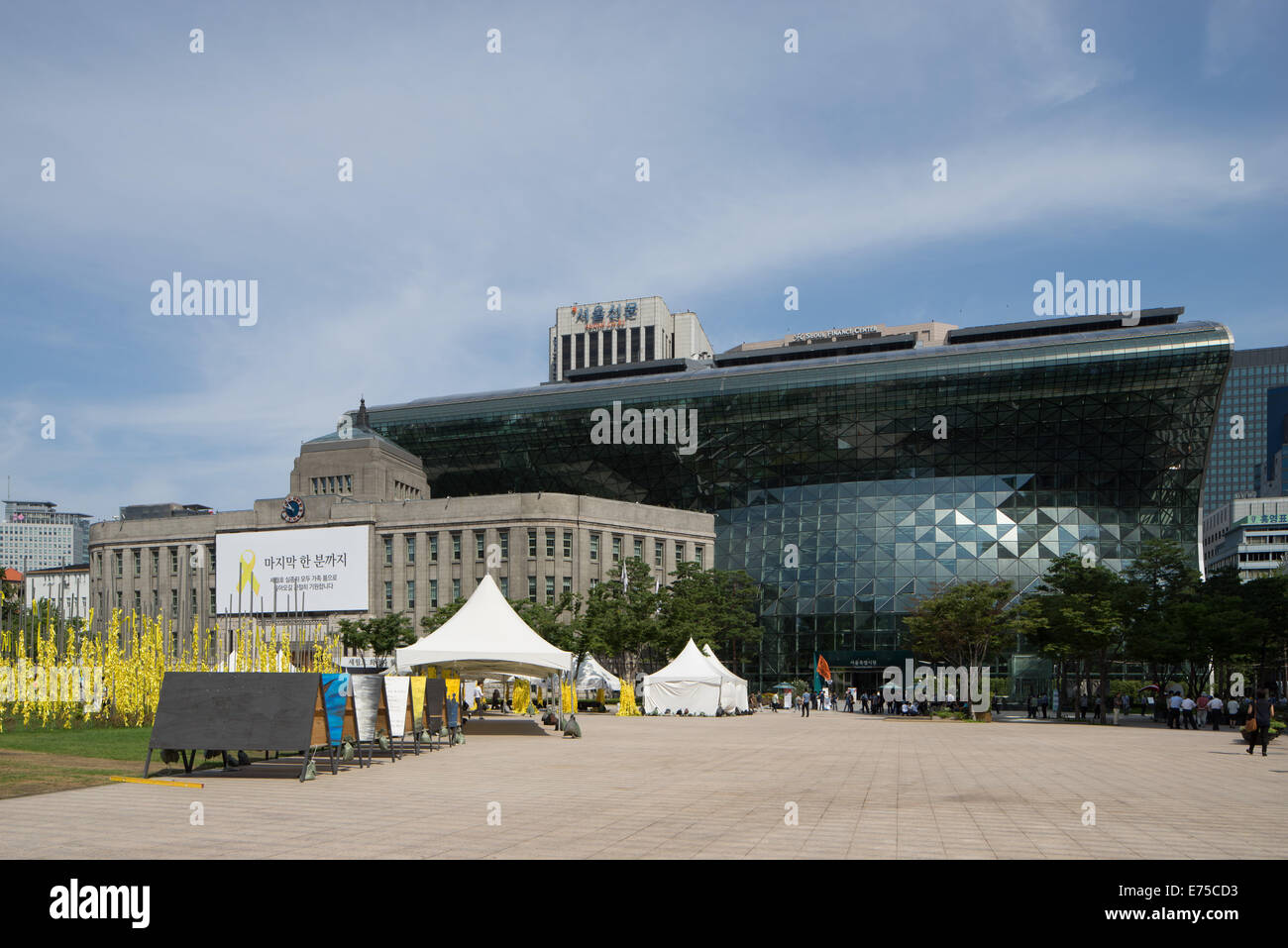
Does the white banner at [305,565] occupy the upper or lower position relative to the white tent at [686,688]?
upper

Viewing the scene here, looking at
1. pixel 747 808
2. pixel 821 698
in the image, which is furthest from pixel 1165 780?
pixel 821 698

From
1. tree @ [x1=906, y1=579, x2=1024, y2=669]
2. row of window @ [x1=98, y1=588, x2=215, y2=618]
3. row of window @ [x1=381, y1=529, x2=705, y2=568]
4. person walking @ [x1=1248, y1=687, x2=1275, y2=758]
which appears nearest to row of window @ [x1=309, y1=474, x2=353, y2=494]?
row of window @ [x1=381, y1=529, x2=705, y2=568]

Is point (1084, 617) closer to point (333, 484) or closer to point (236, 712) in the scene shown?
point (236, 712)

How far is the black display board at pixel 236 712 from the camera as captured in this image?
1761 cm

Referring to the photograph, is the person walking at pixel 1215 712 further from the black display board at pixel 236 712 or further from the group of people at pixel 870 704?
the black display board at pixel 236 712

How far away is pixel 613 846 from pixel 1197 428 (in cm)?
8468

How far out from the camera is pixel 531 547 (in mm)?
87000

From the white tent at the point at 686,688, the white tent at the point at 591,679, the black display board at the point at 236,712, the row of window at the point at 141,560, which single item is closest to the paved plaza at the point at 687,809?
the black display board at the point at 236,712

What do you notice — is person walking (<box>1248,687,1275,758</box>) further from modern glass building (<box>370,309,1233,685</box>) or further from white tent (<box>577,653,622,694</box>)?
modern glass building (<box>370,309,1233,685</box>)

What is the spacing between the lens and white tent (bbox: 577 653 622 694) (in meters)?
61.7

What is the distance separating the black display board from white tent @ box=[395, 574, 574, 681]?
15.9 metres

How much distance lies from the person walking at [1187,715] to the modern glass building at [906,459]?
3685cm

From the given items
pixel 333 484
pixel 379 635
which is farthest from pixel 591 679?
pixel 333 484

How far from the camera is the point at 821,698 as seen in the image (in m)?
72.6
